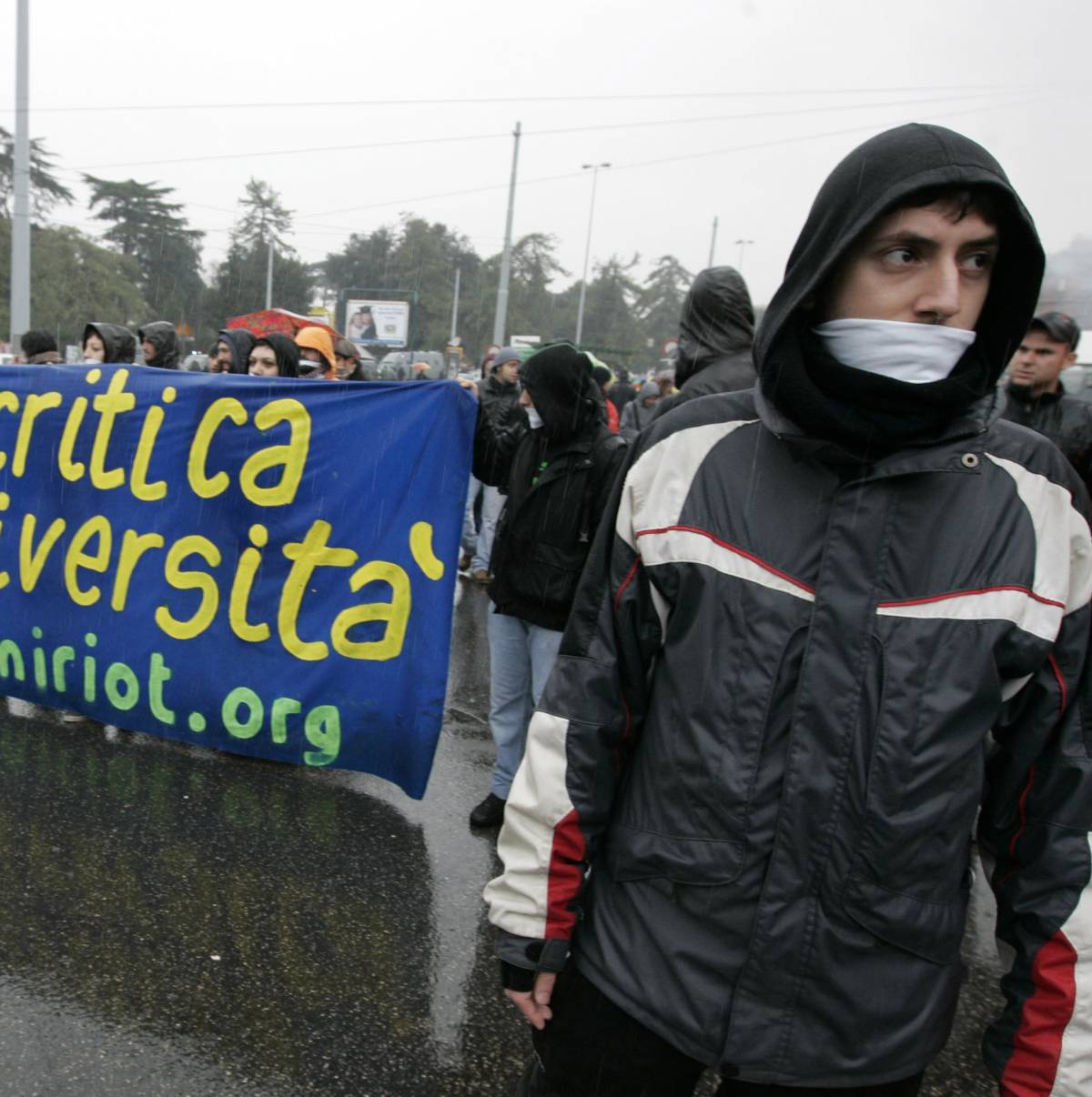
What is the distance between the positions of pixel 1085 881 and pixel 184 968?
2.22 m

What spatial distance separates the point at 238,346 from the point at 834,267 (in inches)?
187

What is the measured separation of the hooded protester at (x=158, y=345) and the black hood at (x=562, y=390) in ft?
10.4

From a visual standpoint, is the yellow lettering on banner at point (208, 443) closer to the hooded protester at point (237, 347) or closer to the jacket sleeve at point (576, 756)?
the hooded protester at point (237, 347)

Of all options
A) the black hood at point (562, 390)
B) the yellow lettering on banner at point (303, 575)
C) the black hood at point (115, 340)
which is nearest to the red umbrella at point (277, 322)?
the black hood at point (115, 340)

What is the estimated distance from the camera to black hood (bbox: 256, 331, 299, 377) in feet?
15.8

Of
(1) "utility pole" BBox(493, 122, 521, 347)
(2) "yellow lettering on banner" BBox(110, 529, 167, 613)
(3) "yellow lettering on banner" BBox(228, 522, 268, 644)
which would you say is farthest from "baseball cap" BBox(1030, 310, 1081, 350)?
(1) "utility pole" BBox(493, 122, 521, 347)

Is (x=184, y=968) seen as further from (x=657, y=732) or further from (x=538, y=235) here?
(x=538, y=235)

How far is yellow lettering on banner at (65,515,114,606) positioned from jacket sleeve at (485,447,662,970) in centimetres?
321

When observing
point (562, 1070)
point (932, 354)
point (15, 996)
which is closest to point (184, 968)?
point (15, 996)

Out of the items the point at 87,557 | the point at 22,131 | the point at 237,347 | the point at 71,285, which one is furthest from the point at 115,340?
the point at 71,285

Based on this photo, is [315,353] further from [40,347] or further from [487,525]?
[487,525]

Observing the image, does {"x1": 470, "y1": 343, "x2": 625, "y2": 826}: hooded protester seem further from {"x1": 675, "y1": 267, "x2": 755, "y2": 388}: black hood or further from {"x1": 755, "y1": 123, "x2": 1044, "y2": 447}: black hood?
{"x1": 755, "y1": 123, "x2": 1044, "y2": 447}: black hood

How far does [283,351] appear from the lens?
482cm

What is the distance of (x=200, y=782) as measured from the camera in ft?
12.4
